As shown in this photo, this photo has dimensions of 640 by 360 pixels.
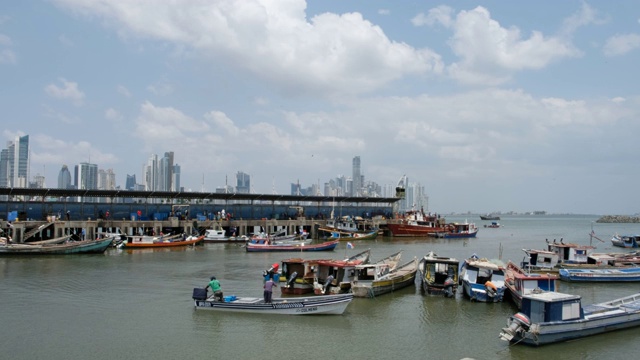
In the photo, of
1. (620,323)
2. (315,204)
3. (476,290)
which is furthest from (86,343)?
(315,204)

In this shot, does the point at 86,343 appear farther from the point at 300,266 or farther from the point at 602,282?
the point at 602,282

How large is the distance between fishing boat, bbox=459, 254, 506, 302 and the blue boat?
8.28 metres

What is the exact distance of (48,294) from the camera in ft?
96.3

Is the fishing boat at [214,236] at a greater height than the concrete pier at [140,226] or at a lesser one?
lesser

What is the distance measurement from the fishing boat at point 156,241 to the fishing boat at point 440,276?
1457 inches

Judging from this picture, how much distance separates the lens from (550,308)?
1953cm

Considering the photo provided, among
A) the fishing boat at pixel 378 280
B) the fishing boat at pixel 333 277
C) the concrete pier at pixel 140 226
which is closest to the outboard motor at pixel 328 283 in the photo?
the fishing boat at pixel 333 277

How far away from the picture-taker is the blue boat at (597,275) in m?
33.9

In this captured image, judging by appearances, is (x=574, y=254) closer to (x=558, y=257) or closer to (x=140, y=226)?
(x=558, y=257)

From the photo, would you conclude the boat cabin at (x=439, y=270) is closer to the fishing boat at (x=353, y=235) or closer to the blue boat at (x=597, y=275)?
the blue boat at (x=597, y=275)

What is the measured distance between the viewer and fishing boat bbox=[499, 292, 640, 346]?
19125mm

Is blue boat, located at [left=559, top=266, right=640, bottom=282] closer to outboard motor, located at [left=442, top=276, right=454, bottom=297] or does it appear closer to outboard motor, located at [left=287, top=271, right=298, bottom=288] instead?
outboard motor, located at [left=442, top=276, right=454, bottom=297]

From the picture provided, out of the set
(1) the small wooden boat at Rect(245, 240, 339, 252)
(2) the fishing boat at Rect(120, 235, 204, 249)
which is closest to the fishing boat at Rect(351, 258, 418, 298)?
(1) the small wooden boat at Rect(245, 240, 339, 252)

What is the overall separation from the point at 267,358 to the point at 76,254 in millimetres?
37491
